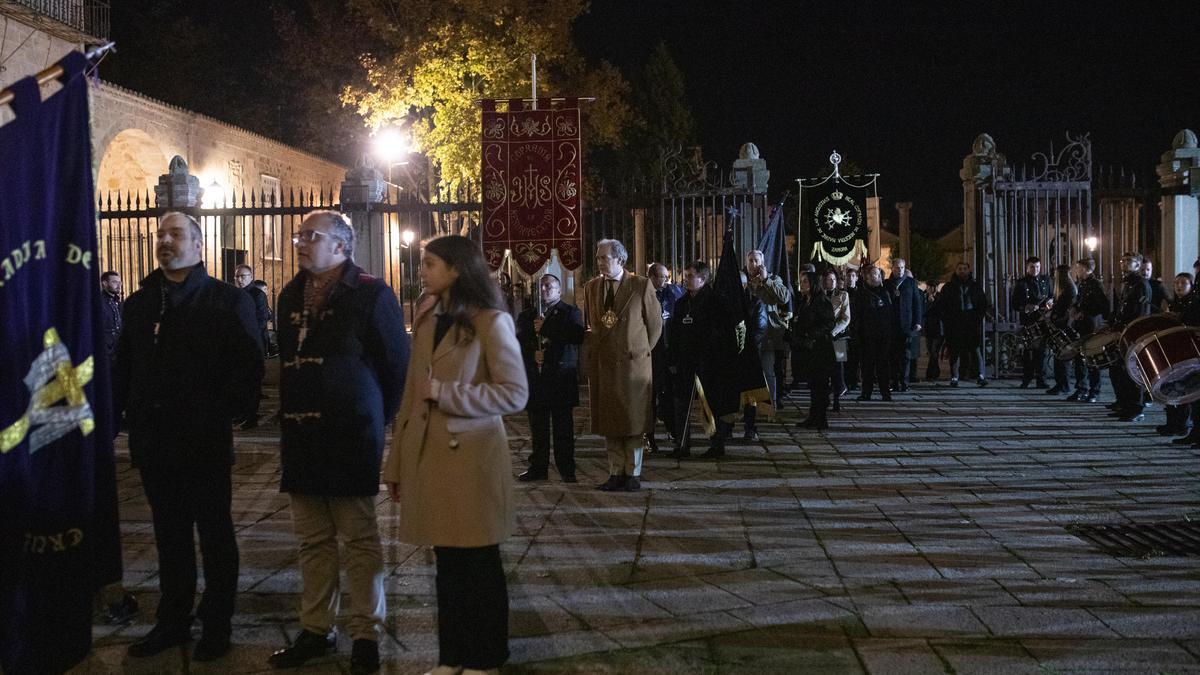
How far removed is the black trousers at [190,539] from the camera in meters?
4.63

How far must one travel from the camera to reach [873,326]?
46.8ft

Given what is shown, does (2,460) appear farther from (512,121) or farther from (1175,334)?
(512,121)

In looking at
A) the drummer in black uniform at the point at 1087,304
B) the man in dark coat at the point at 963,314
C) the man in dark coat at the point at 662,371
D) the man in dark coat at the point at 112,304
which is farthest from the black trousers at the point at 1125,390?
the man in dark coat at the point at 112,304

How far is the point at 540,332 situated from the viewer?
8.74 metres

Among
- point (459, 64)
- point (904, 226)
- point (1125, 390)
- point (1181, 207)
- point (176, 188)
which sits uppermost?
point (459, 64)

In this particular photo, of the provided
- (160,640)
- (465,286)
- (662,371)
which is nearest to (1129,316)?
(662,371)

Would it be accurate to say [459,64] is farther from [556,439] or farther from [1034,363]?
[556,439]

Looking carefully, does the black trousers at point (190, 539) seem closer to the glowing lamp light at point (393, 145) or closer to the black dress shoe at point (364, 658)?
the black dress shoe at point (364, 658)

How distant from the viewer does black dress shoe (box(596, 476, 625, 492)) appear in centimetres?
827

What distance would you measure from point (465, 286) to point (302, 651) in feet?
5.59

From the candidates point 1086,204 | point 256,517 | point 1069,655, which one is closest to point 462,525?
point 1069,655

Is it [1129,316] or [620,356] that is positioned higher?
[1129,316]

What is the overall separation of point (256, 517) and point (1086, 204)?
13786mm

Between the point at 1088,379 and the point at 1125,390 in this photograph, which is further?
the point at 1088,379
